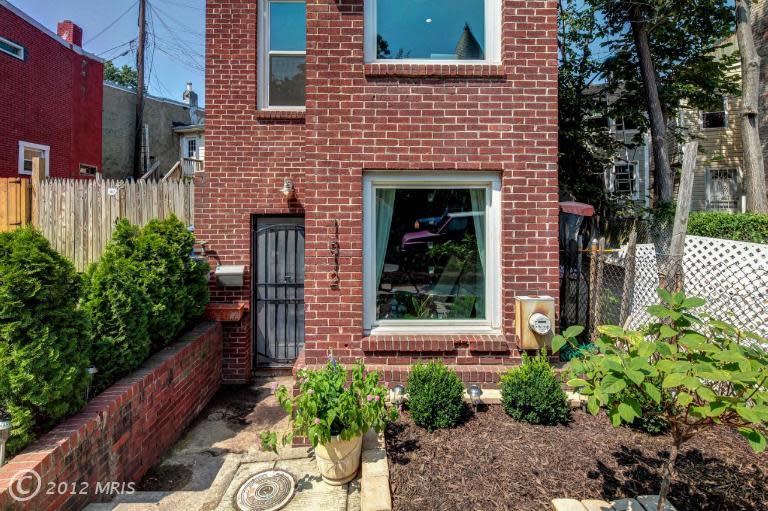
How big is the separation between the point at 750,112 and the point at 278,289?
11.7 meters

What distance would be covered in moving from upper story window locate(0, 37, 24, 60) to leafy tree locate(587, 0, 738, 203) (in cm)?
1572

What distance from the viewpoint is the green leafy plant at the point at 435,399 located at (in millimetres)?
3449

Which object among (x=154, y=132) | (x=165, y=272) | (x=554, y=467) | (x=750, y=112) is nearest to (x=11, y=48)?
(x=154, y=132)

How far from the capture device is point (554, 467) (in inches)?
114

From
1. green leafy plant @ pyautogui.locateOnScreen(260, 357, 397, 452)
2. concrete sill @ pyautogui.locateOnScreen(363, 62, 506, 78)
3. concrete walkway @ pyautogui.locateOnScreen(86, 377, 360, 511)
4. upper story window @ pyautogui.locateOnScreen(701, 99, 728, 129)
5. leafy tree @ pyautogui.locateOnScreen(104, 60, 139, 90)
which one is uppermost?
leafy tree @ pyautogui.locateOnScreen(104, 60, 139, 90)

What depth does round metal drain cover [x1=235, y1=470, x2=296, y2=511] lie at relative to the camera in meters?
2.99

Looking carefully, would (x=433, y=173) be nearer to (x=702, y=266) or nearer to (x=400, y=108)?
(x=400, y=108)

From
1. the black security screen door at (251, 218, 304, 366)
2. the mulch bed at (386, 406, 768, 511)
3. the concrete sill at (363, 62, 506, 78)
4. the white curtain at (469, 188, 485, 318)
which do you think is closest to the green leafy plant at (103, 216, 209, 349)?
the black security screen door at (251, 218, 304, 366)

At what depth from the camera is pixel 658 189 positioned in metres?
9.62

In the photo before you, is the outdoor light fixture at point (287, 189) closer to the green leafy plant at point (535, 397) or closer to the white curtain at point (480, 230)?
the white curtain at point (480, 230)

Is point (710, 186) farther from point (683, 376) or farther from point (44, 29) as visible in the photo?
point (44, 29)

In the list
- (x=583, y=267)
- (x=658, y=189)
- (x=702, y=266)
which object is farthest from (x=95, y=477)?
(x=658, y=189)

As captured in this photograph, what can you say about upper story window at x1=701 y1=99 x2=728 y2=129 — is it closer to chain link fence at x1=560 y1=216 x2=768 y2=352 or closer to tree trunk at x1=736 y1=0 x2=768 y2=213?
tree trunk at x1=736 y1=0 x2=768 y2=213

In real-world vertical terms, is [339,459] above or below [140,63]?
below
